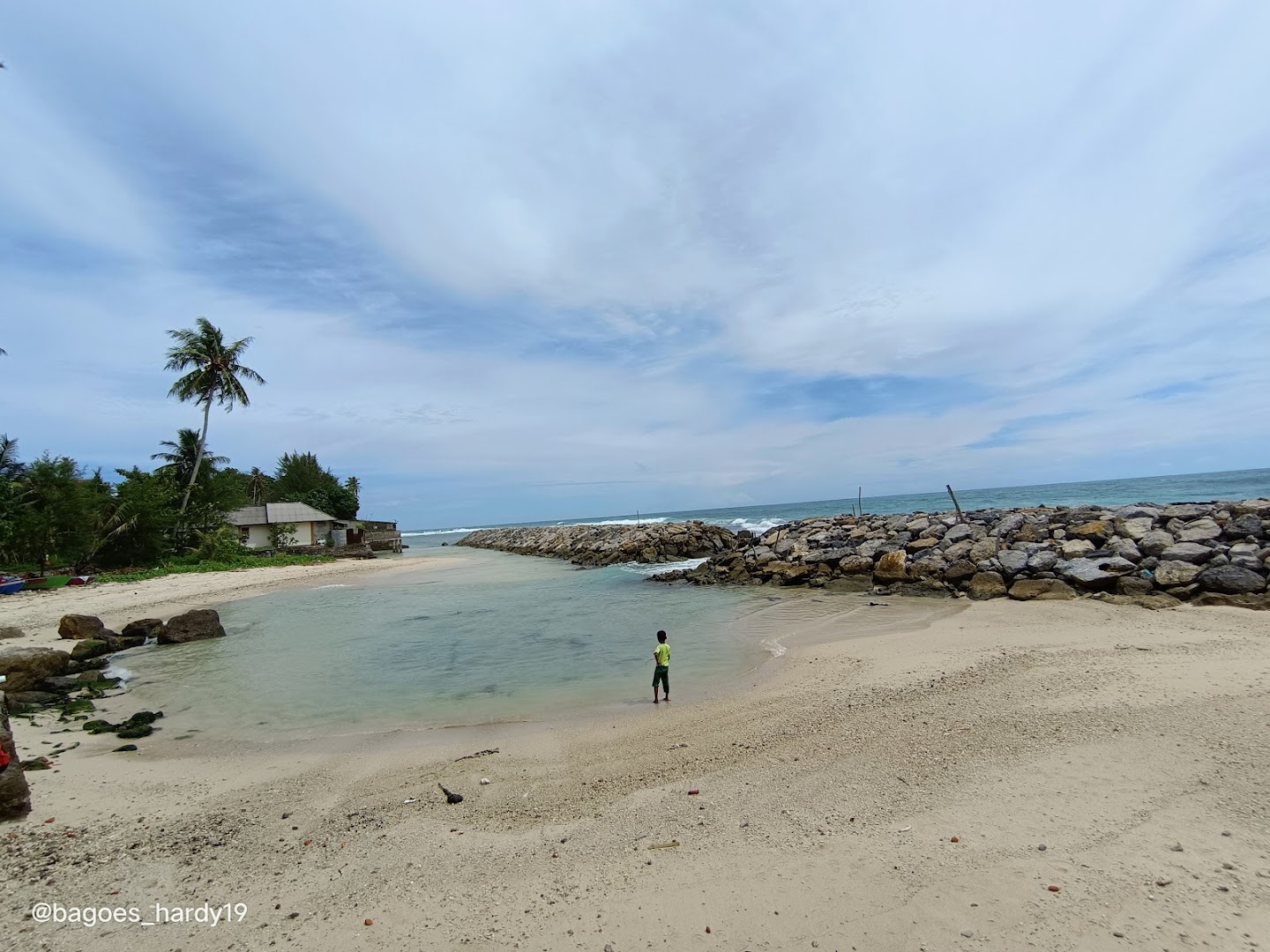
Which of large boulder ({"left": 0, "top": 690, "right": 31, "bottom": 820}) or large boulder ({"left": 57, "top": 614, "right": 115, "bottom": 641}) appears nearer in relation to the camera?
large boulder ({"left": 0, "top": 690, "right": 31, "bottom": 820})

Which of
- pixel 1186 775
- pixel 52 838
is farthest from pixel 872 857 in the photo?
pixel 52 838

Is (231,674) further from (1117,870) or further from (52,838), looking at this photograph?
(1117,870)

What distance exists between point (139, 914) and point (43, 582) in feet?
85.2

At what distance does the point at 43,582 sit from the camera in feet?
70.7

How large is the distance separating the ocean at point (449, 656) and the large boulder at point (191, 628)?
0.31 meters

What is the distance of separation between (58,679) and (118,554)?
74.6 ft

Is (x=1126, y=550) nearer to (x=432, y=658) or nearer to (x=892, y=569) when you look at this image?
(x=892, y=569)

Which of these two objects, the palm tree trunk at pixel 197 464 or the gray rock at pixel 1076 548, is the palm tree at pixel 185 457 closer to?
the palm tree trunk at pixel 197 464

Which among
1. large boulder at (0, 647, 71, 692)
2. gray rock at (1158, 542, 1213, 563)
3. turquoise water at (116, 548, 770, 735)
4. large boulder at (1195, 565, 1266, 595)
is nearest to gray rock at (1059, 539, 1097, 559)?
gray rock at (1158, 542, 1213, 563)

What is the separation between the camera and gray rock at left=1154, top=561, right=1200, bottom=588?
11.6 meters

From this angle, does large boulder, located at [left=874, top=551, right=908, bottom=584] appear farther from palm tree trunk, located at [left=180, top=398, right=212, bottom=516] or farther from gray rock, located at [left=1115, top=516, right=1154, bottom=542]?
palm tree trunk, located at [left=180, top=398, right=212, bottom=516]

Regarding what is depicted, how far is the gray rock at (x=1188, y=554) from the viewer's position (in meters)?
12.1

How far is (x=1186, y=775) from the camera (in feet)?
14.3

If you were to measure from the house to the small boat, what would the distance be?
17.4 meters
